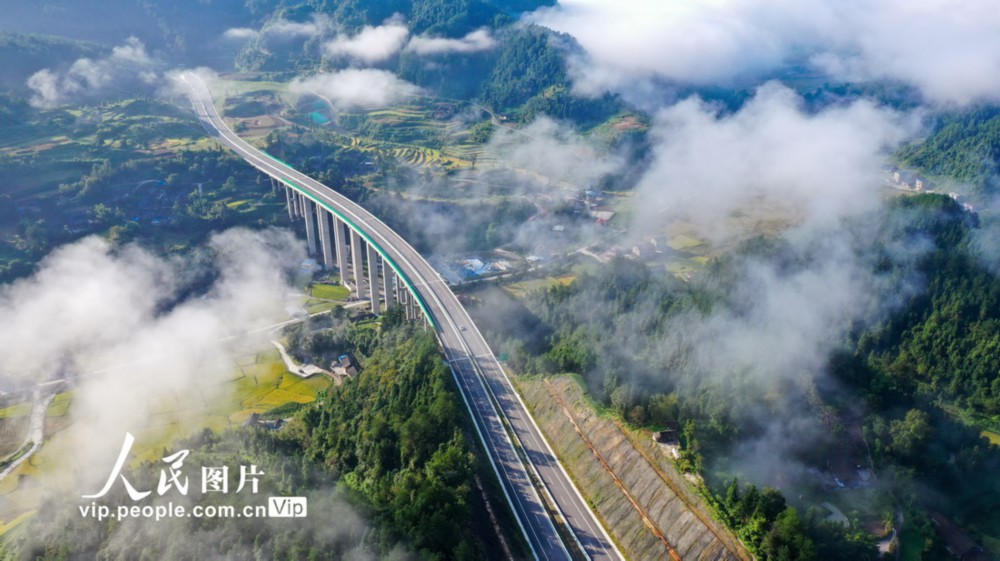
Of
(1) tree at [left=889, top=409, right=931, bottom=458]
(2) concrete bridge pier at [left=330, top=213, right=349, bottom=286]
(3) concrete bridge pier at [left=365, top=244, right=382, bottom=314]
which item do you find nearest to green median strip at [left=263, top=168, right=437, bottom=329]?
(3) concrete bridge pier at [left=365, top=244, right=382, bottom=314]

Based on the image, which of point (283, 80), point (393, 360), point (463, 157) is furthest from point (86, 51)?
point (393, 360)

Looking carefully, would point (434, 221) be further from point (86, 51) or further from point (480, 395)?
point (86, 51)

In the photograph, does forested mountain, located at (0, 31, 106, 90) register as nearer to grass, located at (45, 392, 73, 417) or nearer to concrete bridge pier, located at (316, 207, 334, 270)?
concrete bridge pier, located at (316, 207, 334, 270)

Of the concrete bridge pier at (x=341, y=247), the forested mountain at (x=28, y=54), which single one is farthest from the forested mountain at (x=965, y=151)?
the forested mountain at (x=28, y=54)

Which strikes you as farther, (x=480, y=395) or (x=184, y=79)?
(x=184, y=79)

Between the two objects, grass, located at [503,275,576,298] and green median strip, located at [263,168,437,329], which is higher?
green median strip, located at [263,168,437,329]

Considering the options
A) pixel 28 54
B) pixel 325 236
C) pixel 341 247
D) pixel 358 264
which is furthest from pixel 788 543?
pixel 28 54
